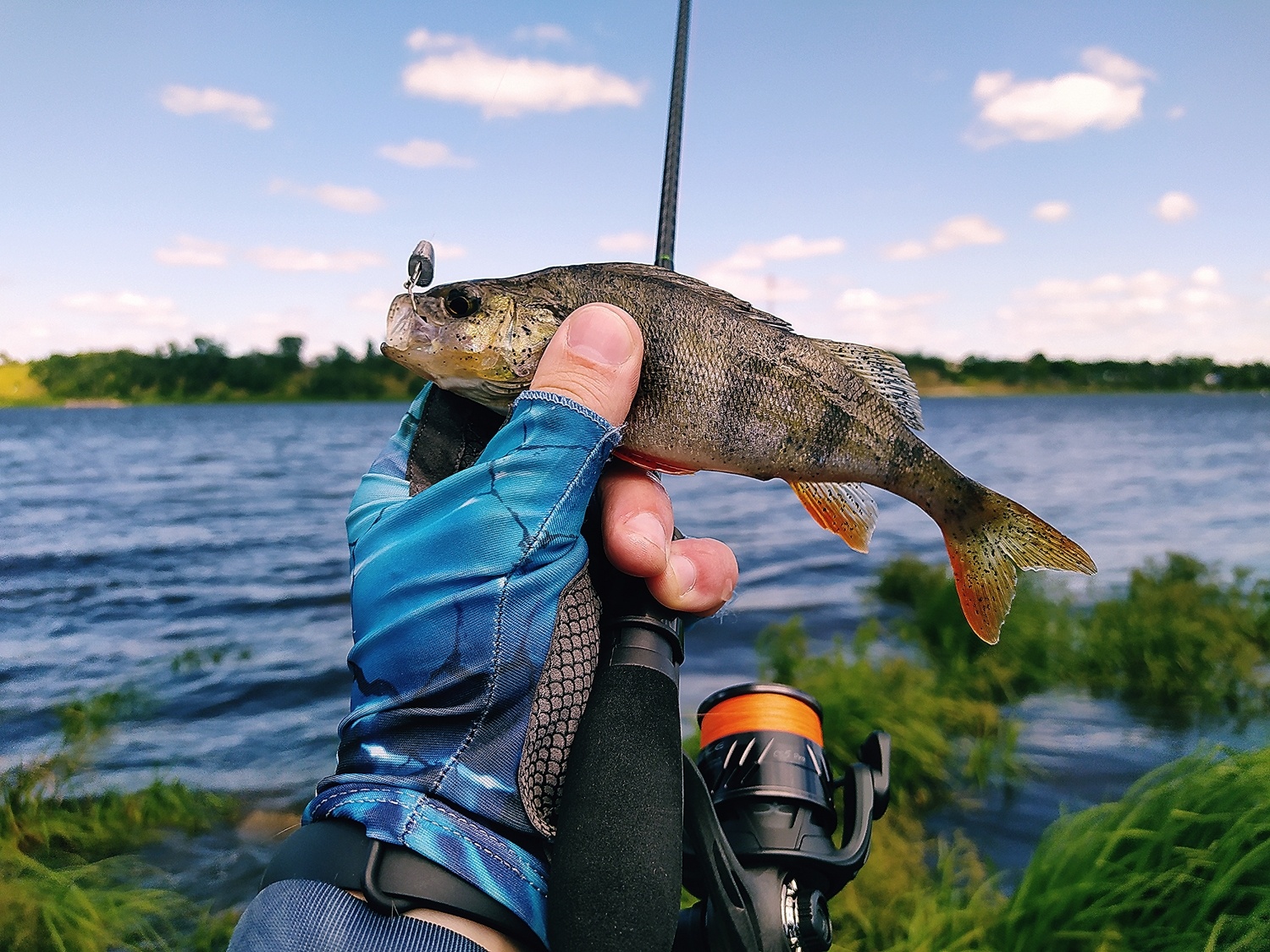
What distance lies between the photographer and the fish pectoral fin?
2.79 m

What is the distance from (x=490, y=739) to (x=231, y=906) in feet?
18.2

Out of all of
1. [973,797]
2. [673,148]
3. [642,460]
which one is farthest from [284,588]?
[642,460]

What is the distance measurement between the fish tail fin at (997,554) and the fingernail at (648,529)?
1037mm

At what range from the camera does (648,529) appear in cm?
223

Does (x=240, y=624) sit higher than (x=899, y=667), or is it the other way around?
(x=899, y=667)

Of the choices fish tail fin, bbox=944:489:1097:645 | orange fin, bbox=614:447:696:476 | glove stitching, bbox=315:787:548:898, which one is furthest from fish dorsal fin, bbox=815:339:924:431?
glove stitching, bbox=315:787:548:898

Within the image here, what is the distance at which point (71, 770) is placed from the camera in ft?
24.9

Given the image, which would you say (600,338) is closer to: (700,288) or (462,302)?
(700,288)

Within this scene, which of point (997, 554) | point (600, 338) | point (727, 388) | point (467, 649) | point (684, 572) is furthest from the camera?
point (997, 554)

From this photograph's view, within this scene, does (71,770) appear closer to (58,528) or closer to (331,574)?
(331,574)

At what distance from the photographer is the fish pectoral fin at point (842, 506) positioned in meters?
2.79

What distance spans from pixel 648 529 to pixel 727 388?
526 mm

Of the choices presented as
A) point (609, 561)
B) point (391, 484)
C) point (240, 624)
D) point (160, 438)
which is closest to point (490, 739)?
point (609, 561)

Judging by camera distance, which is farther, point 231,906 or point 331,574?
point 331,574
